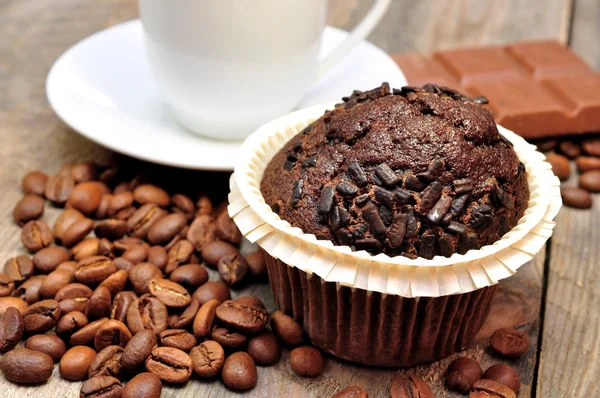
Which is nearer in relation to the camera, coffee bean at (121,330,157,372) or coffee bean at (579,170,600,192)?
coffee bean at (121,330,157,372)

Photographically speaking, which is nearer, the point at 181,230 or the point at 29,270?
the point at 29,270

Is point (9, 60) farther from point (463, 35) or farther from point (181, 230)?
point (463, 35)

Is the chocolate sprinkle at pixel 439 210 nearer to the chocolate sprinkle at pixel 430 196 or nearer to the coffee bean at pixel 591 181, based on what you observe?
the chocolate sprinkle at pixel 430 196

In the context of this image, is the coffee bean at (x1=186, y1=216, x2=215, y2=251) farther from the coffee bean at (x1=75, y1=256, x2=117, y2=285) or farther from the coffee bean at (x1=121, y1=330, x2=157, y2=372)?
the coffee bean at (x1=121, y1=330, x2=157, y2=372)

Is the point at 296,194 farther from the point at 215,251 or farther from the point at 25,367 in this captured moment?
the point at 25,367

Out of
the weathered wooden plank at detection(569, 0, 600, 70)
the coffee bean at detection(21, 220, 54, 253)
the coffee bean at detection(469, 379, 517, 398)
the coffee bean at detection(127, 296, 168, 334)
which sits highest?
the coffee bean at detection(469, 379, 517, 398)

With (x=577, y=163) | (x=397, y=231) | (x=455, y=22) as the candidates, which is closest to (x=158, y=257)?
(x=397, y=231)

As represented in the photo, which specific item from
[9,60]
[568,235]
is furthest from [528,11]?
[9,60]

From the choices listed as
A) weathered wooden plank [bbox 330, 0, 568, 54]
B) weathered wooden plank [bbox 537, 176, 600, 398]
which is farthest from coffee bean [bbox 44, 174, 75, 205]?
weathered wooden plank [bbox 330, 0, 568, 54]
